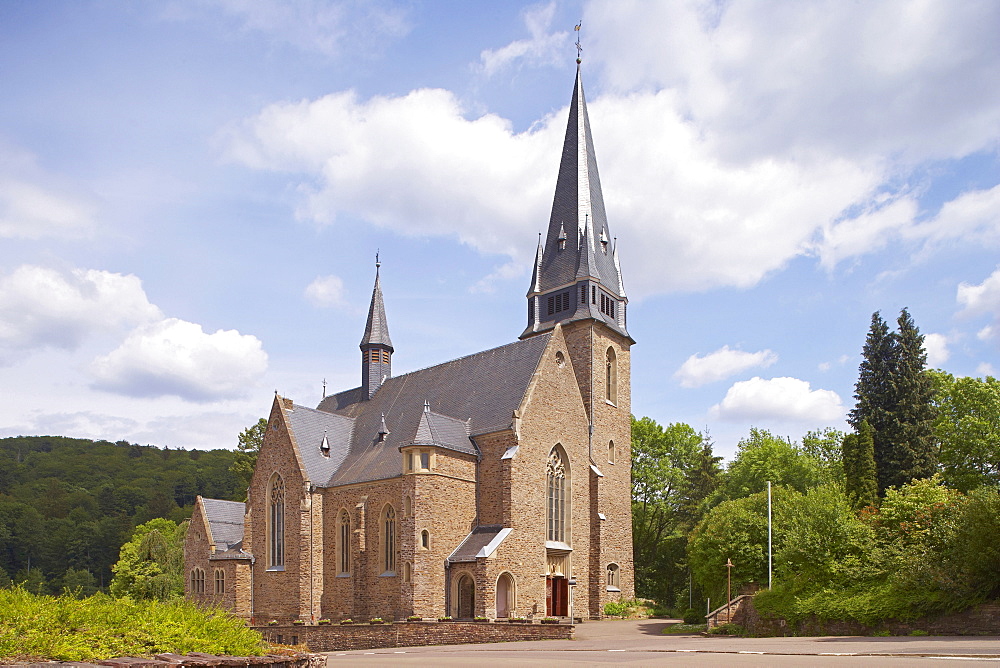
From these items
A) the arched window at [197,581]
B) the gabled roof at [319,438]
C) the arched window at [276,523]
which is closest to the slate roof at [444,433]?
the gabled roof at [319,438]

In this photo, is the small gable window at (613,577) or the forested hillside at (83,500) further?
the forested hillside at (83,500)

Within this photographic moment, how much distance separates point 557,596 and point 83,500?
8390cm

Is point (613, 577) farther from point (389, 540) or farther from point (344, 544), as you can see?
point (344, 544)

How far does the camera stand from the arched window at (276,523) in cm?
4331

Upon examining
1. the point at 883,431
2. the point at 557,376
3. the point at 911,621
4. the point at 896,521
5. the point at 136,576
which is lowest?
the point at 136,576

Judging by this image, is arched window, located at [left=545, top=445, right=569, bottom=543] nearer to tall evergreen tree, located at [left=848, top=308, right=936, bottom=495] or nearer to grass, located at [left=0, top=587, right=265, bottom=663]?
tall evergreen tree, located at [left=848, top=308, right=936, bottom=495]

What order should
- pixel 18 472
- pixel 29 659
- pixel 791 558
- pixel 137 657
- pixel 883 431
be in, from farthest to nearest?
pixel 18 472
pixel 883 431
pixel 791 558
pixel 137 657
pixel 29 659

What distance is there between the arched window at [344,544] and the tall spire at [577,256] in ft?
47.4

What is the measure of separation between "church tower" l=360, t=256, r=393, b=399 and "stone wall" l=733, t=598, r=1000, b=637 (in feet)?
92.9

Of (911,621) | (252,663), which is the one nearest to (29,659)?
(252,663)

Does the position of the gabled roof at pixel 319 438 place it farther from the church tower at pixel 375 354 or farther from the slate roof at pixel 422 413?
the church tower at pixel 375 354

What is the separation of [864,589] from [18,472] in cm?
11633

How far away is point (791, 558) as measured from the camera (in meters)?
29.5

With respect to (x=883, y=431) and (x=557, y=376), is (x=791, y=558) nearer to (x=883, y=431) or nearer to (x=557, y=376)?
(x=557, y=376)
